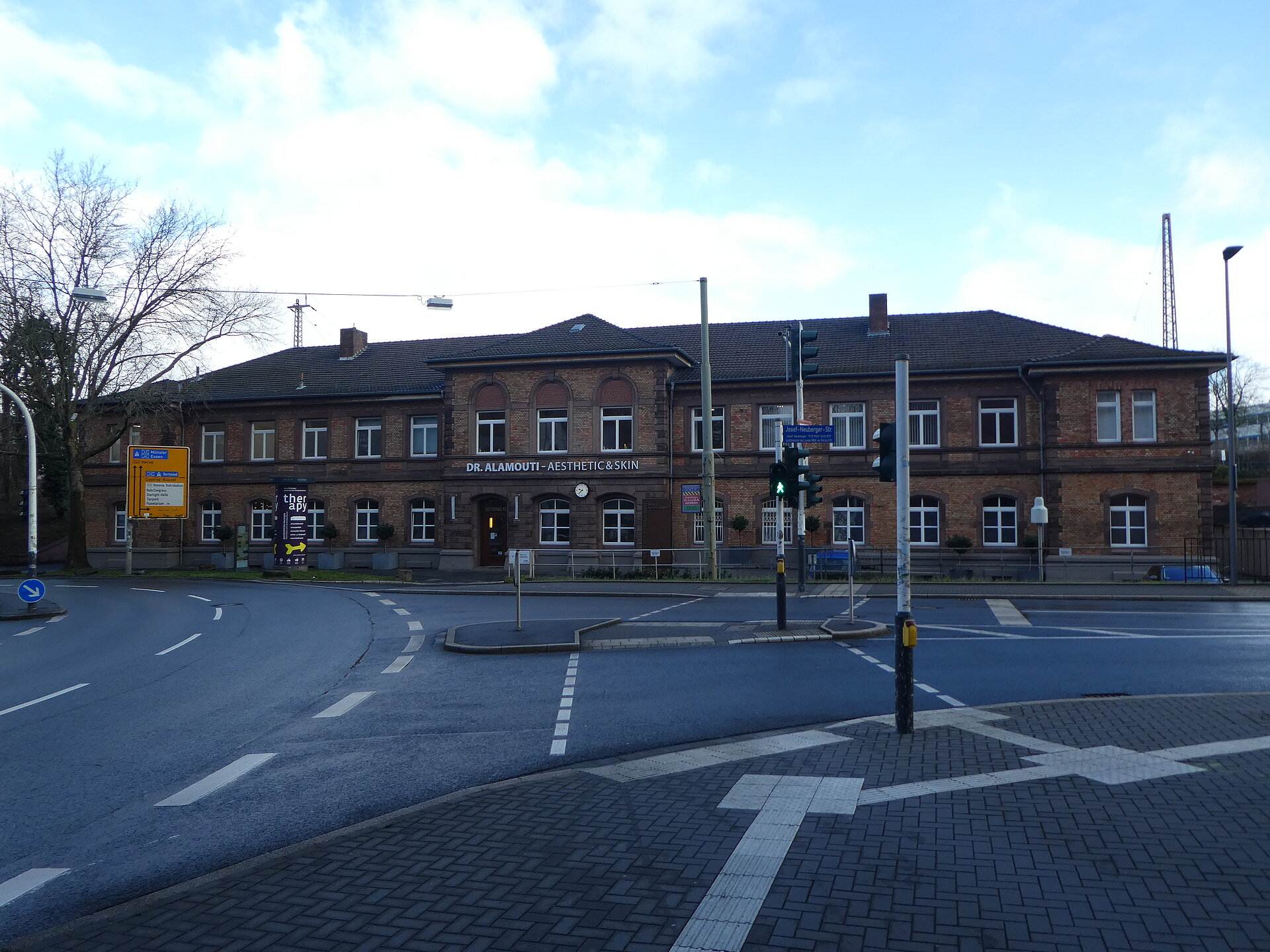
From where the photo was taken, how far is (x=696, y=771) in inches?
291

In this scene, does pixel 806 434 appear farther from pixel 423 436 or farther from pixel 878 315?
pixel 423 436

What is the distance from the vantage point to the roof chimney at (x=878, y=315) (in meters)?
37.5

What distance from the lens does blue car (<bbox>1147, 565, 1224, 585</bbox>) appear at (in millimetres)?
28078

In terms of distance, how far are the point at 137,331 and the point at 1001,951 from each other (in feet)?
136

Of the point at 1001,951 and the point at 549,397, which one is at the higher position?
the point at 549,397

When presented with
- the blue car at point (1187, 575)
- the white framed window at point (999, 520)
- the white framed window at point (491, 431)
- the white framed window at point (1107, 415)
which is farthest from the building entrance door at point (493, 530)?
the blue car at point (1187, 575)

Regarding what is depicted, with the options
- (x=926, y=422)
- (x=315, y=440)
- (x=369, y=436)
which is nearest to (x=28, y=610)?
(x=369, y=436)

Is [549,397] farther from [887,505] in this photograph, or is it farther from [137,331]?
[137,331]

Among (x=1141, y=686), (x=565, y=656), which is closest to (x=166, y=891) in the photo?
(x=565, y=656)

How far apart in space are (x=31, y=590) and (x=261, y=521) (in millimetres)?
20601

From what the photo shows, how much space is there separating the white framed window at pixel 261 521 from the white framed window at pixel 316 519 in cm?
221

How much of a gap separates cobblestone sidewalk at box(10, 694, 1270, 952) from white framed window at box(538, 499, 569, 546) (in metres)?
29.1

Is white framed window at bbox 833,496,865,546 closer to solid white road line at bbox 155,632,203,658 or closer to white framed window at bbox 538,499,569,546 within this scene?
white framed window at bbox 538,499,569,546

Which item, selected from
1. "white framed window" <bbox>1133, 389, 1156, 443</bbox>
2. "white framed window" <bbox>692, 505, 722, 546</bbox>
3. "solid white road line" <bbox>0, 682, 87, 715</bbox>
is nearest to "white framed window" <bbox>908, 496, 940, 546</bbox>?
"white framed window" <bbox>1133, 389, 1156, 443</bbox>
